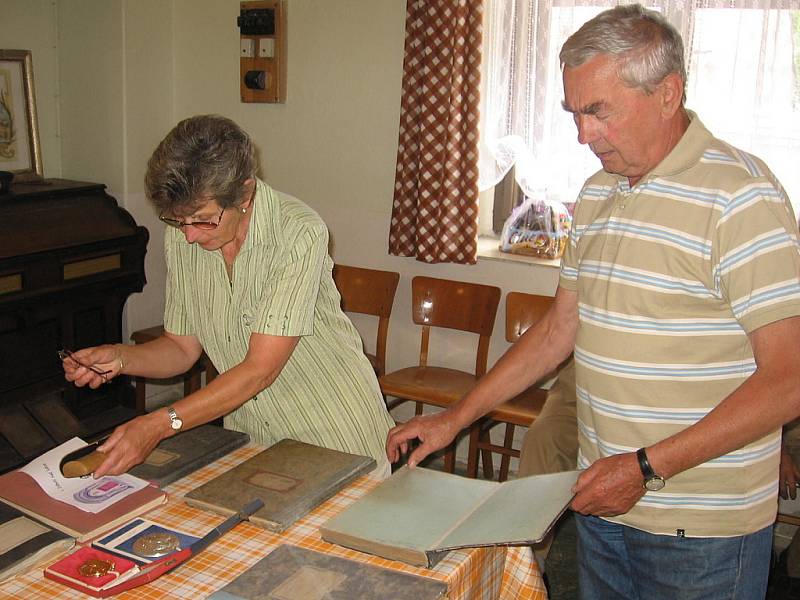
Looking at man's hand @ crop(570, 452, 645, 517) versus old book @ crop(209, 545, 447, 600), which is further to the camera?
man's hand @ crop(570, 452, 645, 517)

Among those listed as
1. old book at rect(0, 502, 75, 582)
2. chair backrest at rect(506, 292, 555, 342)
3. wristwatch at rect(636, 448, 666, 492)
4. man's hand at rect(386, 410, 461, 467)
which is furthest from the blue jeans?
chair backrest at rect(506, 292, 555, 342)

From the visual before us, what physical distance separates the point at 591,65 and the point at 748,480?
761 millimetres

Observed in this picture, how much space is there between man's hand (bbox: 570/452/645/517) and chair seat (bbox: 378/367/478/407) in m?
2.14

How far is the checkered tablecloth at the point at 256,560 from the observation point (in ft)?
4.44

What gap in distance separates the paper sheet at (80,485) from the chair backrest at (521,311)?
2.33 metres

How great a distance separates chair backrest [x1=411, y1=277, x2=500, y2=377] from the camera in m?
3.92

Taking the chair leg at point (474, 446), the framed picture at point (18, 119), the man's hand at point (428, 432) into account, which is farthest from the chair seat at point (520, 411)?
the framed picture at point (18, 119)

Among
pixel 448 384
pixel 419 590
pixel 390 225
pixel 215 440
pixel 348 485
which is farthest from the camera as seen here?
pixel 390 225

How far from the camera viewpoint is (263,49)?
14.3 ft

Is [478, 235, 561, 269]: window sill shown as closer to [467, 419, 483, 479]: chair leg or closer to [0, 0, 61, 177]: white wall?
[467, 419, 483, 479]: chair leg

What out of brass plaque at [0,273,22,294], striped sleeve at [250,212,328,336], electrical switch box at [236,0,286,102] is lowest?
brass plaque at [0,273,22,294]

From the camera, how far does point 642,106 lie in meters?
1.48

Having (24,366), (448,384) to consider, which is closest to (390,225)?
(448,384)

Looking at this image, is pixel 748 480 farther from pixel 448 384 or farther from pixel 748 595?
pixel 448 384
